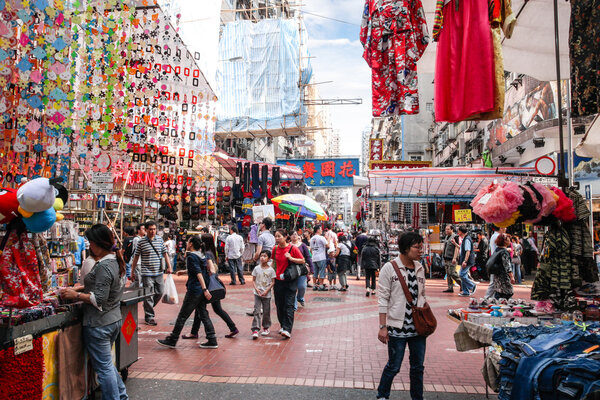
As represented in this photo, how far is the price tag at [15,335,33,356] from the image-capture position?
332cm

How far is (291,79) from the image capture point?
2750 cm

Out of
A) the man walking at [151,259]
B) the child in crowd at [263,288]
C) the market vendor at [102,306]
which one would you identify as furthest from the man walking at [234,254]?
the market vendor at [102,306]

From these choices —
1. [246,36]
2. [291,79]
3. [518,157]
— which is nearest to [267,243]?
[518,157]

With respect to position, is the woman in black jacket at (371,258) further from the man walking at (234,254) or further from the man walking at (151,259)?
the man walking at (151,259)

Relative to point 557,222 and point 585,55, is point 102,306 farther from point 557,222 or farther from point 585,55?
point 585,55

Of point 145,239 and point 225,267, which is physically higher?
point 145,239

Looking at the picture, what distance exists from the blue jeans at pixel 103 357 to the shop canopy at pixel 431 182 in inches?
547

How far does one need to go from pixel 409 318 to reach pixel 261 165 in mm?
15086

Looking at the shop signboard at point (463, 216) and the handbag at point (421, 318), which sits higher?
the shop signboard at point (463, 216)

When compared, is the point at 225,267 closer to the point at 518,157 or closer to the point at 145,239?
the point at 145,239

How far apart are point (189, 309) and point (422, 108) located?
39.3m

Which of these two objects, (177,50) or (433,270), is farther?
(433,270)

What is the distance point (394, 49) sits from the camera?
508 centimetres

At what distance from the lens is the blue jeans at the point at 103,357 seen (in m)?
3.97
